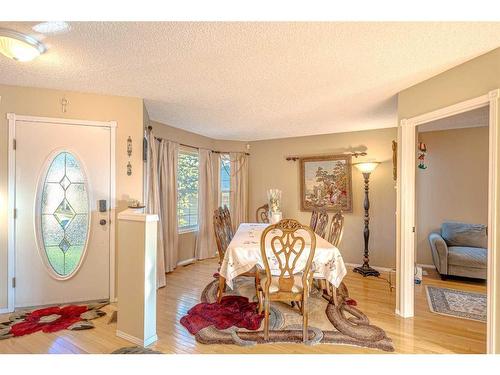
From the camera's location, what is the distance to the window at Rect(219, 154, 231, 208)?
523cm

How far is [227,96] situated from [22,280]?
297 centimetres

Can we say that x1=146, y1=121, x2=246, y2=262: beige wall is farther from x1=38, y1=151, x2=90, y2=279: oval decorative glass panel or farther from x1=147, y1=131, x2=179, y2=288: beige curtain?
x1=38, y1=151, x2=90, y2=279: oval decorative glass panel

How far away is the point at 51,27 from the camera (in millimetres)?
1646

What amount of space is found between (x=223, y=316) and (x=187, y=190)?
2621mm


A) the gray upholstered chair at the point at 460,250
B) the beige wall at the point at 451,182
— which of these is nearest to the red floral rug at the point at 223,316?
the gray upholstered chair at the point at 460,250

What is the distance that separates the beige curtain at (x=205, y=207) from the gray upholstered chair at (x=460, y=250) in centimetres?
381

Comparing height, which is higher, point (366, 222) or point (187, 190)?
point (187, 190)

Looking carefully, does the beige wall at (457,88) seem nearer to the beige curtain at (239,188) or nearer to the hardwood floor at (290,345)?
the hardwood floor at (290,345)

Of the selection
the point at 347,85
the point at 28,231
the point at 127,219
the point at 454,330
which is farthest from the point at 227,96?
the point at 454,330

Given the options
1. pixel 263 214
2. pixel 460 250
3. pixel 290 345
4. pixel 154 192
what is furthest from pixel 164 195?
pixel 460 250

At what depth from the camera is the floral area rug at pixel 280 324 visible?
2154 millimetres

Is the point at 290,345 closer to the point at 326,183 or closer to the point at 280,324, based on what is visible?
the point at 280,324

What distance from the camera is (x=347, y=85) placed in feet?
8.33

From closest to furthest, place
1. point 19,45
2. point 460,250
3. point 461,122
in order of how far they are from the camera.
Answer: point 19,45, point 460,250, point 461,122
